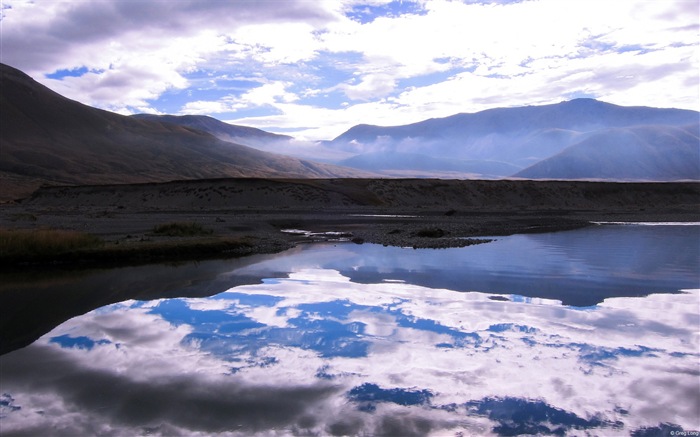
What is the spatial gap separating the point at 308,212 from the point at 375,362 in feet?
150

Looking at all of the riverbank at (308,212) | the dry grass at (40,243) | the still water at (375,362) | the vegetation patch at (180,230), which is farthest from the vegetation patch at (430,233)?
the dry grass at (40,243)

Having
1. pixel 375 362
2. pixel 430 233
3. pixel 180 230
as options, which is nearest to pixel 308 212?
pixel 430 233

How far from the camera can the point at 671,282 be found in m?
19.0

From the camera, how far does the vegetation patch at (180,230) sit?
99.7 ft

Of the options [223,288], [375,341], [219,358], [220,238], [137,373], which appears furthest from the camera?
[220,238]

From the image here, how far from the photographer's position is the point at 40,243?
23234mm

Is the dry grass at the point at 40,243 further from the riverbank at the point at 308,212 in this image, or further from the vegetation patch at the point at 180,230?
the vegetation patch at the point at 180,230

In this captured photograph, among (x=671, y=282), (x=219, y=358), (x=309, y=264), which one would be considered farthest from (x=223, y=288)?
(x=671, y=282)

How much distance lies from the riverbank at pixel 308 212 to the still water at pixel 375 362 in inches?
370

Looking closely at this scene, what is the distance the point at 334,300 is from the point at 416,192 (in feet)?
204

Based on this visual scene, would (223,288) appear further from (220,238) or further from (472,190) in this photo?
(472,190)

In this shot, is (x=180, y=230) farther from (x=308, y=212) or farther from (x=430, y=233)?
(x=308, y=212)

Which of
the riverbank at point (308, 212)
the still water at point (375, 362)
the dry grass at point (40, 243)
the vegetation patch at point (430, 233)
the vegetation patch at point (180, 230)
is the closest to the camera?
the still water at point (375, 362)

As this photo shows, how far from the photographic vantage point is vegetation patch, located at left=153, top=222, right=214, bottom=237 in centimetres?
3039
